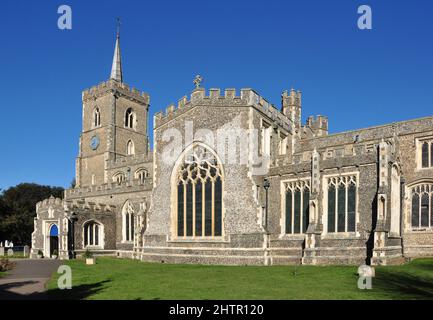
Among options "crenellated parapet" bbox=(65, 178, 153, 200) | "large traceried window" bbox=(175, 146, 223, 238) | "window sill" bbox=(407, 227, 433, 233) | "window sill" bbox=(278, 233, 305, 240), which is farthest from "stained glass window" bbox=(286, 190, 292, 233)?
"crenellated parapet" bbox=(65, 178, 153, 200)

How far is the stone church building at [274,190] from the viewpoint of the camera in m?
23.6

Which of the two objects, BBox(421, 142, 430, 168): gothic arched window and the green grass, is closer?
the green grass

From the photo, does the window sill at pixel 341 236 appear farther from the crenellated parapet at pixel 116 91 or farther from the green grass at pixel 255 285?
the crenellated parapet at pixel 116 91

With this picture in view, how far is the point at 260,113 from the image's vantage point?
27.7 metres

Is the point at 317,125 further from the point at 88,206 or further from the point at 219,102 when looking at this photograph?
the point at 88,206

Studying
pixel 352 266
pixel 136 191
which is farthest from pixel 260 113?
pixel 136 191

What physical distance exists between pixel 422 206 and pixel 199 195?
1403cm

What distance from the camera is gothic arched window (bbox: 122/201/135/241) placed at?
3725 centimetres

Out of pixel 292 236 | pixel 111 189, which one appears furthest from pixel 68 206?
pixel 292 236

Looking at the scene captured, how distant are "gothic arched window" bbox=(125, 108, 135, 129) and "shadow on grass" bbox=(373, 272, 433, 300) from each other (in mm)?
41096

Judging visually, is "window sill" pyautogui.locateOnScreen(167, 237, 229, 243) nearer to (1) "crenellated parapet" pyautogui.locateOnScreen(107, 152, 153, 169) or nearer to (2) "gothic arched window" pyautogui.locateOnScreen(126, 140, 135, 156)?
(1) "crenellated parapet" pyautogui.locateOnScreen(107, 152, 153, 169)

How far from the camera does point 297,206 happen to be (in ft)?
85.9
